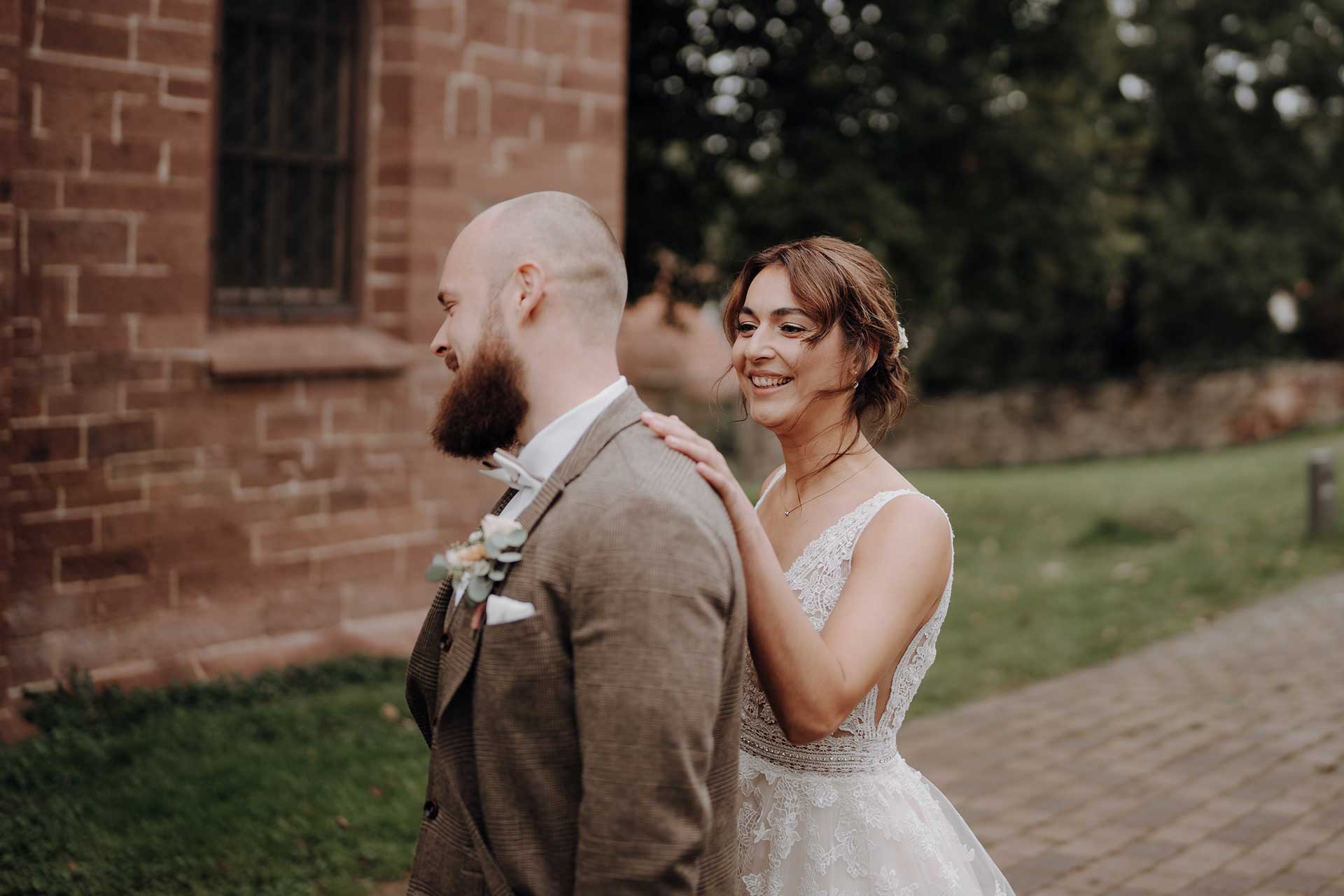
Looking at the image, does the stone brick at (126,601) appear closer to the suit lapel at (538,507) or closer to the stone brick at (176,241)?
the stone brick at (176,241)

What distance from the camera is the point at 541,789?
1982 millimetres

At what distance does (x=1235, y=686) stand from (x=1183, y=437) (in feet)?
56.9

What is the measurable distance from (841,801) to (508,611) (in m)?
1.13

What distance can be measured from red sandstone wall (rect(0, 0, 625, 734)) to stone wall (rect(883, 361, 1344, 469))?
56.0 ft

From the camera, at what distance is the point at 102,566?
6223mm

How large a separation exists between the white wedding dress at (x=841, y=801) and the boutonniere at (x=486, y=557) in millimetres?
848

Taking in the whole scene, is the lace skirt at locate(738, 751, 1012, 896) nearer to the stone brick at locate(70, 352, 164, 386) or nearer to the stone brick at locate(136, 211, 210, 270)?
the stone brick at locate(70, 352, 164, 386)

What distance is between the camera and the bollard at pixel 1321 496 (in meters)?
11.5

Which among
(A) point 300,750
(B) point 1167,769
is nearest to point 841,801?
(A) point 300,750

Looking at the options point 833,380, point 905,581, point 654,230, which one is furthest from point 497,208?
point 654,230

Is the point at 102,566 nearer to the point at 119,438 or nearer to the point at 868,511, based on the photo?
the point at 119,438

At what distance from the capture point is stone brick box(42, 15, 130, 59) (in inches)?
232

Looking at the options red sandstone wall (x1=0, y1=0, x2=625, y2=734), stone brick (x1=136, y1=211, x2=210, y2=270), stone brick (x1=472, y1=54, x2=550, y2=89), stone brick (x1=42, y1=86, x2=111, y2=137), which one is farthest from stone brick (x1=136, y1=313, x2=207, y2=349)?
stone brick (x1=472, y1=54, x2=550, y2=89)

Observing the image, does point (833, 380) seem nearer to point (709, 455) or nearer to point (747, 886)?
point (709, 455)
